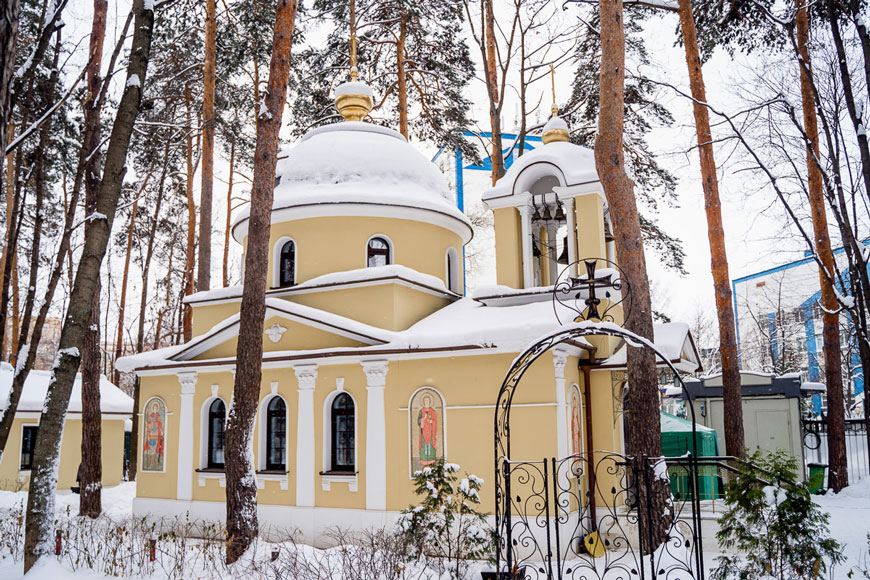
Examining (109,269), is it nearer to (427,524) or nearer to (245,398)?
(245,398)

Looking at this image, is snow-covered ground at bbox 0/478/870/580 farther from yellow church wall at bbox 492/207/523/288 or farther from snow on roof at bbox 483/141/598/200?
snow on roof at bbox 483/141/598/200

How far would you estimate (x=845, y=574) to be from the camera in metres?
6.77

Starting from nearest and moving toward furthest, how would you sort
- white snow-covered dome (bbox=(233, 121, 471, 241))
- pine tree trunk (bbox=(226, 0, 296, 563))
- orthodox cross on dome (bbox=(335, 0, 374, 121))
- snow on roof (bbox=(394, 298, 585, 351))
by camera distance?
pine tree trunk (bbox=(226, 0, 296, 563)) < snow on roof (bbox=(394, 298, 585, 351)) < white snow-covered dome (bbox=(233, 121, 471, 241)) < orthodox cross on dome (bbox=(335, 0, 374, 121))

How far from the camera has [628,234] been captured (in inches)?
353

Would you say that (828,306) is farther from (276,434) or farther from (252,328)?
(252,328)

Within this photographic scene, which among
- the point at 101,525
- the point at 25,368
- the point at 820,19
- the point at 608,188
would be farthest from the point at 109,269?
the point at 820,19

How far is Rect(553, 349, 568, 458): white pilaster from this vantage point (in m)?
10.2

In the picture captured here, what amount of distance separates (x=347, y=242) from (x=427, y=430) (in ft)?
14.3

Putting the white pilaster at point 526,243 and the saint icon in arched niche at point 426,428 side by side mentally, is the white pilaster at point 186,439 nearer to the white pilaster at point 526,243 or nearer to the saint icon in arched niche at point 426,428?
the saint icon in arched niche at point 426,428

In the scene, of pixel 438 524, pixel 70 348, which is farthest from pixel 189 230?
pixel 438 524

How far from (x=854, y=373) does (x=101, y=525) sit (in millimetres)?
31945

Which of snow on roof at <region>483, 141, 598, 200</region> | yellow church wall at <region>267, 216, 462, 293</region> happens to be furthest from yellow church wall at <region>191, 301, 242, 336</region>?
snow on roof at <region>483, 141, 598, 200</region>

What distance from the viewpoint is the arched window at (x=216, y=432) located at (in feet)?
41.5

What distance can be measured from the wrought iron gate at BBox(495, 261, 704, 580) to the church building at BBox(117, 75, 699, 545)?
1.74 feet
